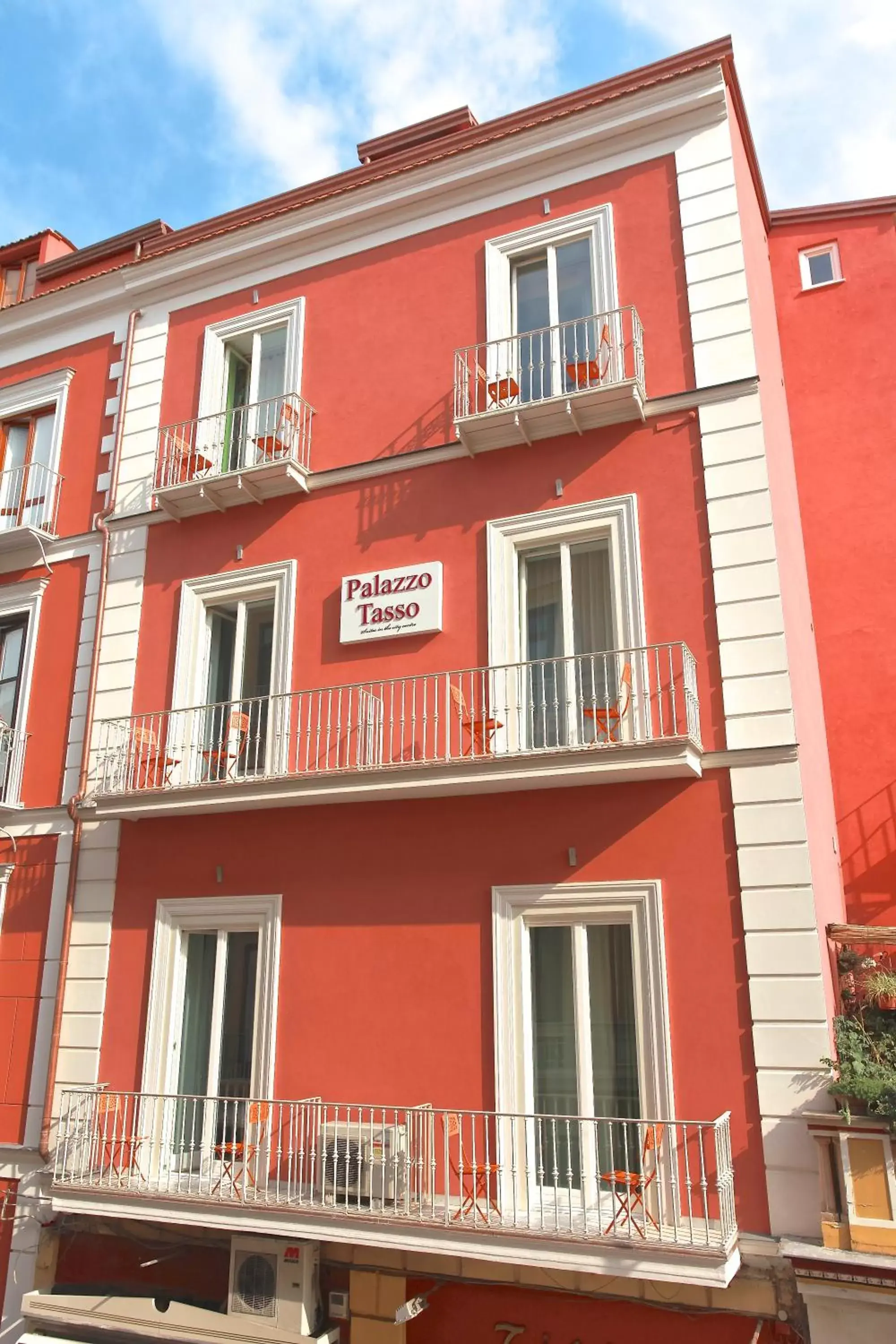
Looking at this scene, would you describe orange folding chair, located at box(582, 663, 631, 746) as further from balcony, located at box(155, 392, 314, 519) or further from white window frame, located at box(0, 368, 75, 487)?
white window frame, located at box(0, 368, 75, 487)

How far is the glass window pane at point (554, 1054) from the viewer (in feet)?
29.0

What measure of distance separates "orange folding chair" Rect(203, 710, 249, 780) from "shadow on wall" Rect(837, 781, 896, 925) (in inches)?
263

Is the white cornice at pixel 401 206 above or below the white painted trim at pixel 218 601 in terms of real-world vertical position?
above

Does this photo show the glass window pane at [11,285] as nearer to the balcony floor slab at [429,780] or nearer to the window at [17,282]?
the window at [17,282]

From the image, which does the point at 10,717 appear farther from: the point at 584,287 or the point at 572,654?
the point at 584,287

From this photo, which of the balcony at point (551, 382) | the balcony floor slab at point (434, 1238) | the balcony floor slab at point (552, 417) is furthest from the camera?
the balcony at point (551, 382)

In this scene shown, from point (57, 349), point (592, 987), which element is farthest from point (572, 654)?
point (57, 349)

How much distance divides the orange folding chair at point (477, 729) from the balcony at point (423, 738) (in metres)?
0.02

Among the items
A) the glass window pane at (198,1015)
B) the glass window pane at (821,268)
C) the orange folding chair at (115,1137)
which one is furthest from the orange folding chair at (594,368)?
the orange folding chair at (115,1137)

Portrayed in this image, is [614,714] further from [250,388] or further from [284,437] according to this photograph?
[250,388]

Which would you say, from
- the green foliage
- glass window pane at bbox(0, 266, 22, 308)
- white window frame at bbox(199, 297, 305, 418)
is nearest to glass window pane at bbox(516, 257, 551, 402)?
white window frame at bbox(199, 297, 305, 418)

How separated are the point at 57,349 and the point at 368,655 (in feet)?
25.8

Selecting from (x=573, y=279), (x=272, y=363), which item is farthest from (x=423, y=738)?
(x=272, y=363)

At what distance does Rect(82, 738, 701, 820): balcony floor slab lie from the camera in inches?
348
